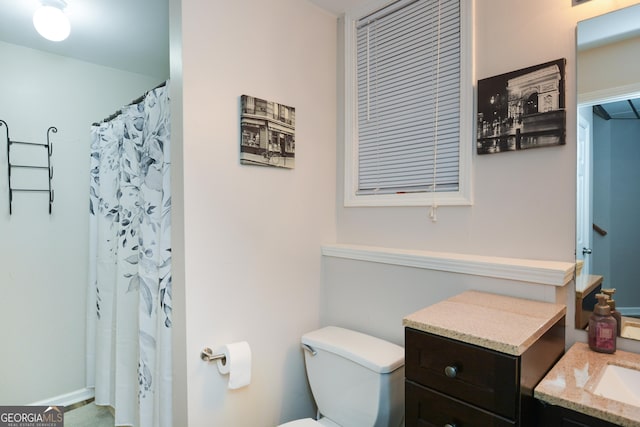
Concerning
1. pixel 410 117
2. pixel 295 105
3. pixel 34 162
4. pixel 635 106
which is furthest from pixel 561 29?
pixel 34 162

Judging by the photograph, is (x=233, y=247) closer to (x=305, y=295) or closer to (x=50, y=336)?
(x=305, y=295)

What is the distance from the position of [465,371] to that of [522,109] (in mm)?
1025

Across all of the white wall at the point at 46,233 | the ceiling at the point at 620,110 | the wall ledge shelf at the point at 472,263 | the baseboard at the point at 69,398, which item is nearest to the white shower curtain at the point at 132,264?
the baseboard at the point at 69,398

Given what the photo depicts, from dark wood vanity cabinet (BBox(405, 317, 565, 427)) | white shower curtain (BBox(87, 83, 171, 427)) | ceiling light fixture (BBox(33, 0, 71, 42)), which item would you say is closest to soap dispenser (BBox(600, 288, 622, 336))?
dark wood vanity cabinet (BBox(405, 317, 565, 427))

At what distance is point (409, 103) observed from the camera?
69.1 inches

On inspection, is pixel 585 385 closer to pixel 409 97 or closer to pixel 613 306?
pixel 613 306

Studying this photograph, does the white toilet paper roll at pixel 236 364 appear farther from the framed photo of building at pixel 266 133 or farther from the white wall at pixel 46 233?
the white wall at pixel 46 233

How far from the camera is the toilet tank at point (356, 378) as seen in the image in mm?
1413

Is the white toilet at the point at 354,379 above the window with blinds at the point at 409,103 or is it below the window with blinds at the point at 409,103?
below

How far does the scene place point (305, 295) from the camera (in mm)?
1922

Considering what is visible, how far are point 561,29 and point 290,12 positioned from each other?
123 centimetres

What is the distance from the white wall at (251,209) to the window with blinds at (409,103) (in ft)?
0.65

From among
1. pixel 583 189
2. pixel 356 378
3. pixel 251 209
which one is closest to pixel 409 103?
pixel 583 189

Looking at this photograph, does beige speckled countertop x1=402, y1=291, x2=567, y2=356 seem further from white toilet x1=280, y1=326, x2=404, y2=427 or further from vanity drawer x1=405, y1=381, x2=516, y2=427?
white toilet x1=280, y1=326, x2=404, y2=427
